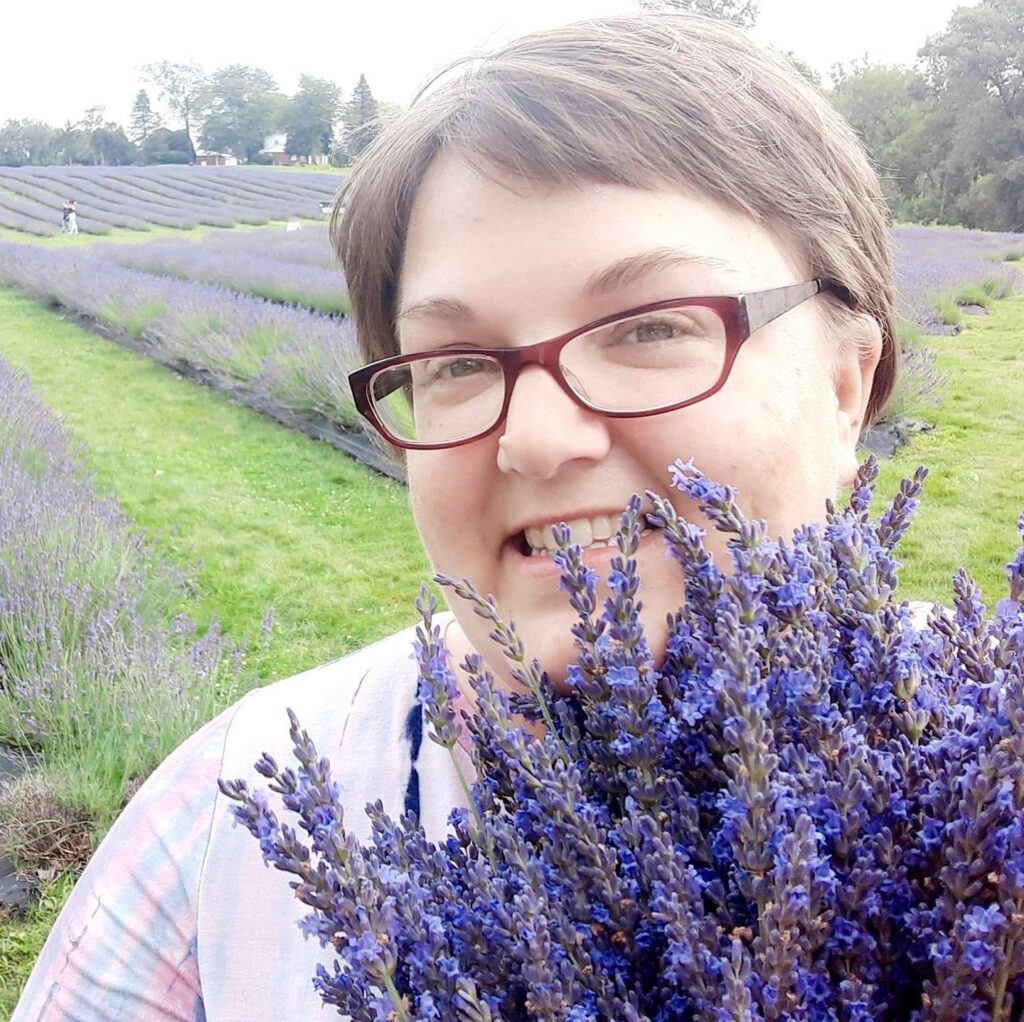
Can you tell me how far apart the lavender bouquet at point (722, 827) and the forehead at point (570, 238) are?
1.24 ft

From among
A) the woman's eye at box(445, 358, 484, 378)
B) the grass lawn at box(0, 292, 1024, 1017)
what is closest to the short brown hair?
the woman's eye at box(445, 358, 484, 378)

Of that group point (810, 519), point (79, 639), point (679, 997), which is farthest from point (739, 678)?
point (79, 639)

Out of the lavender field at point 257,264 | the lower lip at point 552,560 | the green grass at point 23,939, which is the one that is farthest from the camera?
the lavender field at point 257,264

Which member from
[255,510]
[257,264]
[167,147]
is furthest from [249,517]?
[167,147]

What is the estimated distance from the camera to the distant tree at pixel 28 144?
148 feet

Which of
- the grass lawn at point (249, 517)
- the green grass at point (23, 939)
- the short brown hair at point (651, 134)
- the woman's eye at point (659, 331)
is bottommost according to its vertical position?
the green grass at point (23, 939)

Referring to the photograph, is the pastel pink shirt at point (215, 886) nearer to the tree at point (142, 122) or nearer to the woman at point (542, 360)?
the woman at point (542, 360)

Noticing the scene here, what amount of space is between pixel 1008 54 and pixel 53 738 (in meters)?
34.1

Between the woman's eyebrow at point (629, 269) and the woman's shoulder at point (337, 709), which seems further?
the woman's shoulder at point (337, 709)

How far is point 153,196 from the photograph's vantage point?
36.8 metres

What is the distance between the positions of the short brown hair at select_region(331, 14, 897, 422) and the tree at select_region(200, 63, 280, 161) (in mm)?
54913

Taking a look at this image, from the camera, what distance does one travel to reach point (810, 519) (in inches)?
41.6

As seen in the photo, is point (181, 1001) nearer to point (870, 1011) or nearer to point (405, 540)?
point (870, 1011)

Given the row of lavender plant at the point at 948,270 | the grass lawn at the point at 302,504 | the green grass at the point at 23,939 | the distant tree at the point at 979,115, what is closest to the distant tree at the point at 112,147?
the distant tree at the point at 979,115
